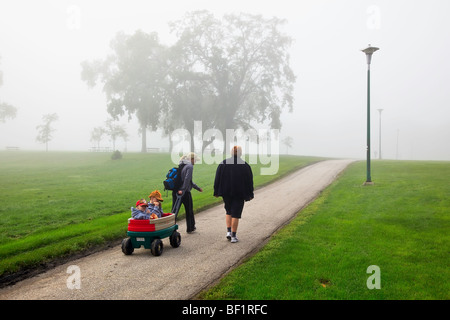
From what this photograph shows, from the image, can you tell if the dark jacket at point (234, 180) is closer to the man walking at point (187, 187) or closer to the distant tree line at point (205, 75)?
the man walking at point (187, 187)

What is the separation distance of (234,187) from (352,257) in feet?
10.1

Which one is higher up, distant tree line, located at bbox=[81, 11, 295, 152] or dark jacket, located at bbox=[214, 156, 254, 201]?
distant tree line, located at bbox=[81, 11, 295, 152]

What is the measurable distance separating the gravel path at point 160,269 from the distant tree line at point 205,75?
3255 centimetres

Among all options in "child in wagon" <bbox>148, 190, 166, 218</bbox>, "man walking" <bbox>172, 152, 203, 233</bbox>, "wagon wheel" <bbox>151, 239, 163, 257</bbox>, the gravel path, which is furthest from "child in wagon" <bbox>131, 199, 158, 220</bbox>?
"man walking" <bbox>172, 152, 203, 233</bbox>

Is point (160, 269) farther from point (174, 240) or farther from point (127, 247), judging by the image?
point (174, 240)

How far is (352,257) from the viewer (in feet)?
22.8

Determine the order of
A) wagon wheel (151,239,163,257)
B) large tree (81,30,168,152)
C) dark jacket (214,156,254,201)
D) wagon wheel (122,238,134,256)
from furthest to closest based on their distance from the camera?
large tree (81,30,168,152)
dark jacket (214,156,254,201)
wagon wheel (122,238,134,256)
wagon wheel (151,239,163,257)

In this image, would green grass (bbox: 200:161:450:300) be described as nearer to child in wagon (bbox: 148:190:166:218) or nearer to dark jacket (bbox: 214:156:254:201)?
dark jacket (bbox: 214:156:254:201)

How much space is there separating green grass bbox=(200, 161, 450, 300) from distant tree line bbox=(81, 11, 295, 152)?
104 feet

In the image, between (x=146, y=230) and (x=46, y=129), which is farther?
(x=46, y=129)

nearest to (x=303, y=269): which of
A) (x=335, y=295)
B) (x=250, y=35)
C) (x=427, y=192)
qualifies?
(x=335, y=295)

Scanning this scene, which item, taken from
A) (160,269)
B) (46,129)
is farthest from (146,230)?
(46,129)

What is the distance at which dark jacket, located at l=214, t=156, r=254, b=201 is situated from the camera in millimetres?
8508
